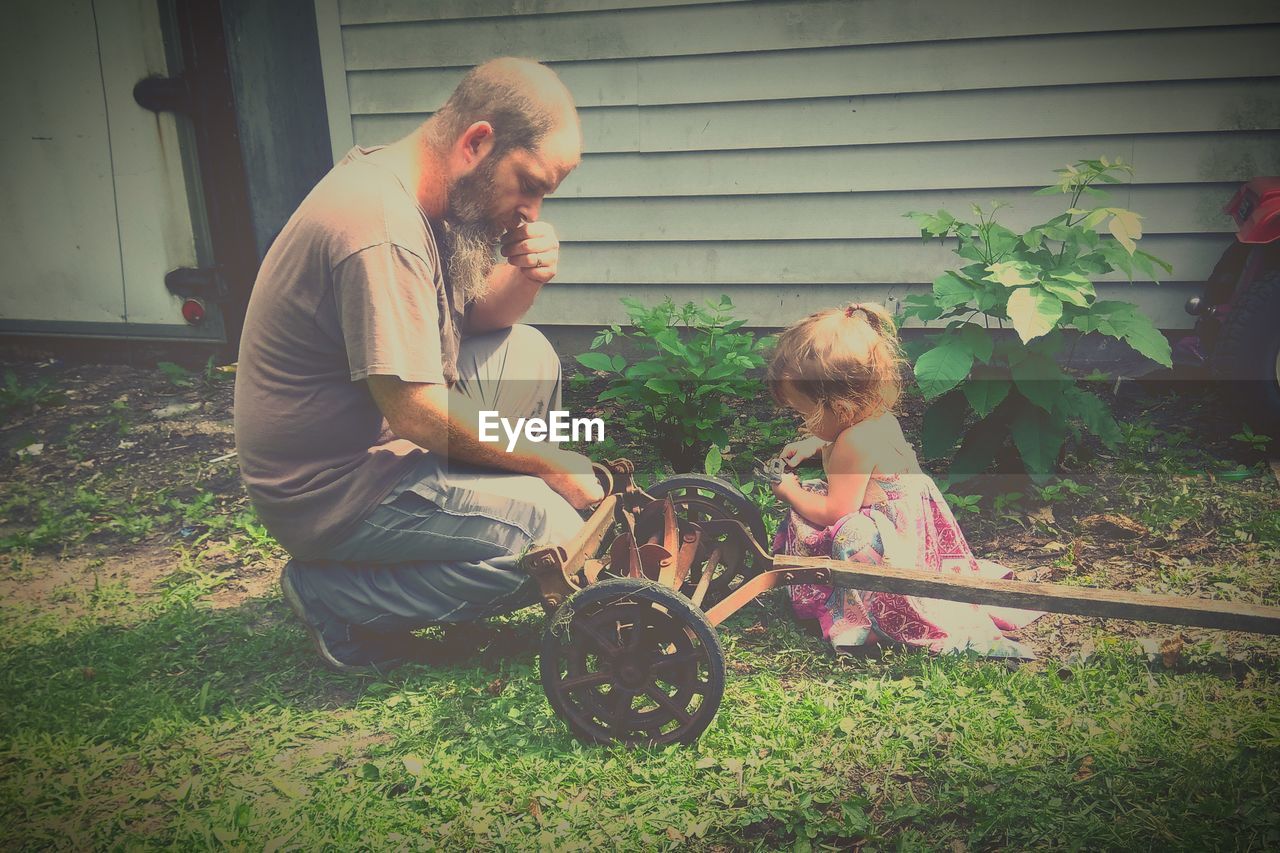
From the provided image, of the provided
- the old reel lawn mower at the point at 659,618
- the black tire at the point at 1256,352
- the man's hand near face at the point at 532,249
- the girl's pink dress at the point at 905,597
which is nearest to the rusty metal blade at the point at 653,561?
the old reel lawn mower at the point at 659,618

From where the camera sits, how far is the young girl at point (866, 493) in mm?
2828

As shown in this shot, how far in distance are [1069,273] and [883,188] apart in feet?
5.98

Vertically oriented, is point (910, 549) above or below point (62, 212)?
below

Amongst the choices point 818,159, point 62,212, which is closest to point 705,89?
point 818,159

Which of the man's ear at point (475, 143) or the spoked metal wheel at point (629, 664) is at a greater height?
the man's ear at point (475, 143)

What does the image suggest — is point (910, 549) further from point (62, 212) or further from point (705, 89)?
point (62, 212)

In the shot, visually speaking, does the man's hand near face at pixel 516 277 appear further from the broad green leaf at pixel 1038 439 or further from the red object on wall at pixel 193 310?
the red object on wall at pixel 193 310

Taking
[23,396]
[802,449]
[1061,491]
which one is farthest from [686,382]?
[23,396]

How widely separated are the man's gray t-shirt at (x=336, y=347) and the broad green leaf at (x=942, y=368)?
169 centimetres

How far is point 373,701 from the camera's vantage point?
270 centimetres

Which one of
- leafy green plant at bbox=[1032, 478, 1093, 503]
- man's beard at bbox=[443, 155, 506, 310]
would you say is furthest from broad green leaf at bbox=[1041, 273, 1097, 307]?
man's beard at bbox=[443, 155, 506, 310]

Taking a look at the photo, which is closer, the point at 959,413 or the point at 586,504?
the point at 586,504

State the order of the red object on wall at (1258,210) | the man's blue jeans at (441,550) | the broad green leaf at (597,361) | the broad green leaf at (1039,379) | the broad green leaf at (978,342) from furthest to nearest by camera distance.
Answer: the red object on wall at (1258,210)
the broad green leaf at (597,361)
the broad green leaf at (1039,379)
the broad green leaf at (978,342)
the man's blue jeans at (441,550)

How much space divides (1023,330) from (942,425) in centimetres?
69
